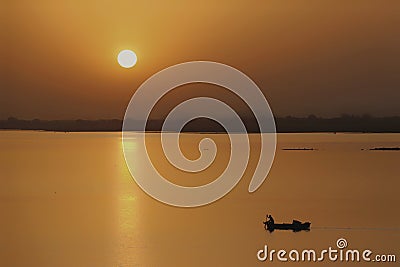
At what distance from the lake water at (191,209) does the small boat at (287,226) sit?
0.04m

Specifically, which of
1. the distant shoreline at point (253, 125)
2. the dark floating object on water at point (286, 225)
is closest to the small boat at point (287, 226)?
the dark floating object on water at point (286, 225)

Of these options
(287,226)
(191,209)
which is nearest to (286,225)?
(287,226)

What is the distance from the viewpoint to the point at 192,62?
8.40 ft

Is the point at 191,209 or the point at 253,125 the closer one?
the point at 253,125

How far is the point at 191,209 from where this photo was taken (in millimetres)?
2758

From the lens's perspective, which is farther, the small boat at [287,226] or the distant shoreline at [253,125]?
the small boat at [287,226]

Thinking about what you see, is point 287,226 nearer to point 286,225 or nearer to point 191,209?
point 286,225

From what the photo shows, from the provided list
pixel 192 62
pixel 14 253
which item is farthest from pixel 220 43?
pixel 14 253

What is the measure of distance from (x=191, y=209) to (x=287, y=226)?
1.46 ft

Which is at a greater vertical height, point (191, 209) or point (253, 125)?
point (253, 125)

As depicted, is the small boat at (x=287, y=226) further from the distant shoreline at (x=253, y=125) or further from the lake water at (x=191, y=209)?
the distant shoreline at (x=253, y=125)

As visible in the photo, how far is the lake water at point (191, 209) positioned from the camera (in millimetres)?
2527

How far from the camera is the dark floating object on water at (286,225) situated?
8.79ft

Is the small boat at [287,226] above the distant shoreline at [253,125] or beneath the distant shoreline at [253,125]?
beneath
